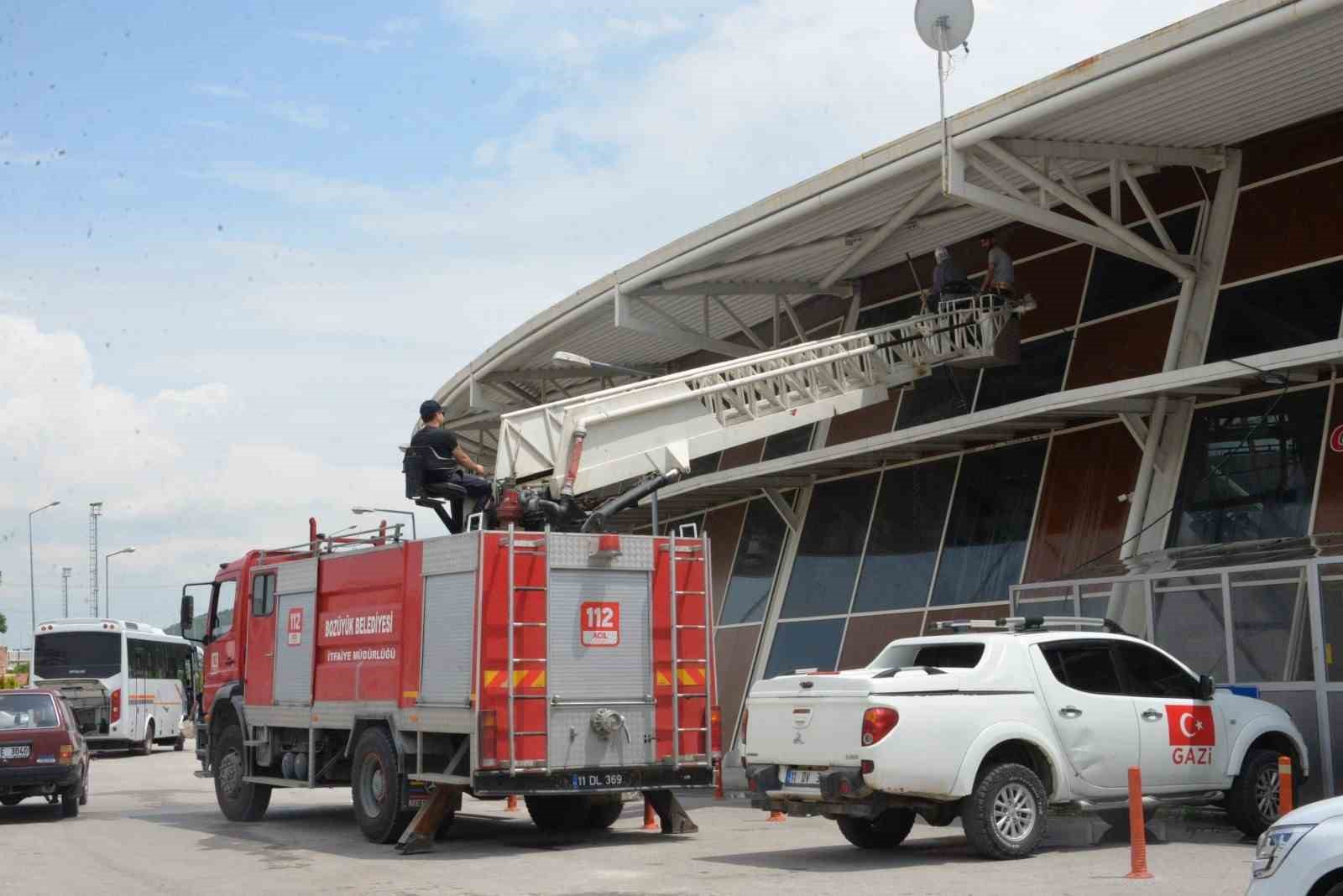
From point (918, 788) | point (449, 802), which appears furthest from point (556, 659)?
point (918, 788)

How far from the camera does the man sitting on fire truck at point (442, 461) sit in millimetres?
15648

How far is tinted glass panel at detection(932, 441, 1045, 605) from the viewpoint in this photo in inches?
780

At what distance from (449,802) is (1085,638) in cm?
592

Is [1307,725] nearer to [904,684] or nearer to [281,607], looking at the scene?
[904,684]

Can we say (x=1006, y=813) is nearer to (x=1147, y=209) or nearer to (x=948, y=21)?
(x=1147, y=209)

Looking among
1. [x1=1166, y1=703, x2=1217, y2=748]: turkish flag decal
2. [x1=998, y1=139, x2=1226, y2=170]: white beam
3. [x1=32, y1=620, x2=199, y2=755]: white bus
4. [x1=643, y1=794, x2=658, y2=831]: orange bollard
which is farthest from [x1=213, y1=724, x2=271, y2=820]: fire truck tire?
[x1=32, y1=620, x2=199, y2=755]: white bus

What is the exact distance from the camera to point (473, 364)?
29.5 meters

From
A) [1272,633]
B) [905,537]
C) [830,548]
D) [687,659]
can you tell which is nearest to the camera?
[687,659]

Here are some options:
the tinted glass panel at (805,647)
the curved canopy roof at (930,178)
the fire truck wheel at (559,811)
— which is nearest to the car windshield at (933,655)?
the fire truck wheel at (559,811)

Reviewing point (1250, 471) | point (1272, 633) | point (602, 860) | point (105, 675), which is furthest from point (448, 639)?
point (105, 675)

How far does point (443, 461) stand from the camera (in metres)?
15.8

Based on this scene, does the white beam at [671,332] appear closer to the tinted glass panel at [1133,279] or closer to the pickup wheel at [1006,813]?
the tinted glass panel at [1133,279]

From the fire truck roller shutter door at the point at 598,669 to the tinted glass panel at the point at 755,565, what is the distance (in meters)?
10.1

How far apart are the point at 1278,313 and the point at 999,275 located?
3.59 metres
